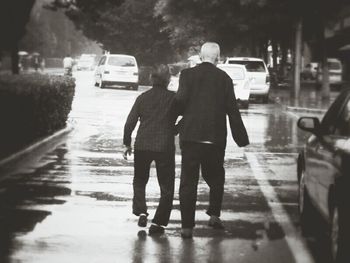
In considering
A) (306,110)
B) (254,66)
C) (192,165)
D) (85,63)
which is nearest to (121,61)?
(254,66)

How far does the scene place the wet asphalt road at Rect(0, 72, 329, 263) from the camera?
759 centimetres

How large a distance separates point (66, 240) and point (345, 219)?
2.77 m

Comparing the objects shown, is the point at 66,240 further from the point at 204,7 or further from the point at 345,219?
the point at 204,7

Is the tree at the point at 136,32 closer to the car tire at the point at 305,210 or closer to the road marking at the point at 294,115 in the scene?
the road marking at the point at 294,115

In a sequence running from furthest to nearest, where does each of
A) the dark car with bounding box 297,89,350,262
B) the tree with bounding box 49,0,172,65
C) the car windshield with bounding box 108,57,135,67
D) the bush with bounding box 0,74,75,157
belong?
the tree with bounding box 49,0,172,65 → the car windshield with bounding box 108,57,135,67 → the bush with bounding box 0,74,75,157 → the dark car with bounding box 297,89,350,262

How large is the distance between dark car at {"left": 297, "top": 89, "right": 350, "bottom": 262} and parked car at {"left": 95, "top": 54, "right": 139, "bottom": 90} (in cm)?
3382

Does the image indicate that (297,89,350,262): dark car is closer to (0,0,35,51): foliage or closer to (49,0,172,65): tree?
(0,0,35,51): foliage

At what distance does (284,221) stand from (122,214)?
173 cm

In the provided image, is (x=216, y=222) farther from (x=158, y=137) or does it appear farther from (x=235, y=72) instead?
(x=235, y=72)

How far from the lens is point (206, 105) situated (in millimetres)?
8172

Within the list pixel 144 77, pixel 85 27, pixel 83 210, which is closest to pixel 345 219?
pixel 83 210

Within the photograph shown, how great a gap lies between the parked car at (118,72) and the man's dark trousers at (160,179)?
34.3m

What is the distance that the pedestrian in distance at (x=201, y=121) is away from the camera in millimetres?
8156

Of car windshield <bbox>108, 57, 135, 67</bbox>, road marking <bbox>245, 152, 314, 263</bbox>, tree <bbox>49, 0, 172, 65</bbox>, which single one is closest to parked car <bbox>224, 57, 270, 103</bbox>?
car windshield <bbox>108, 57, 135, 67</bbox>
